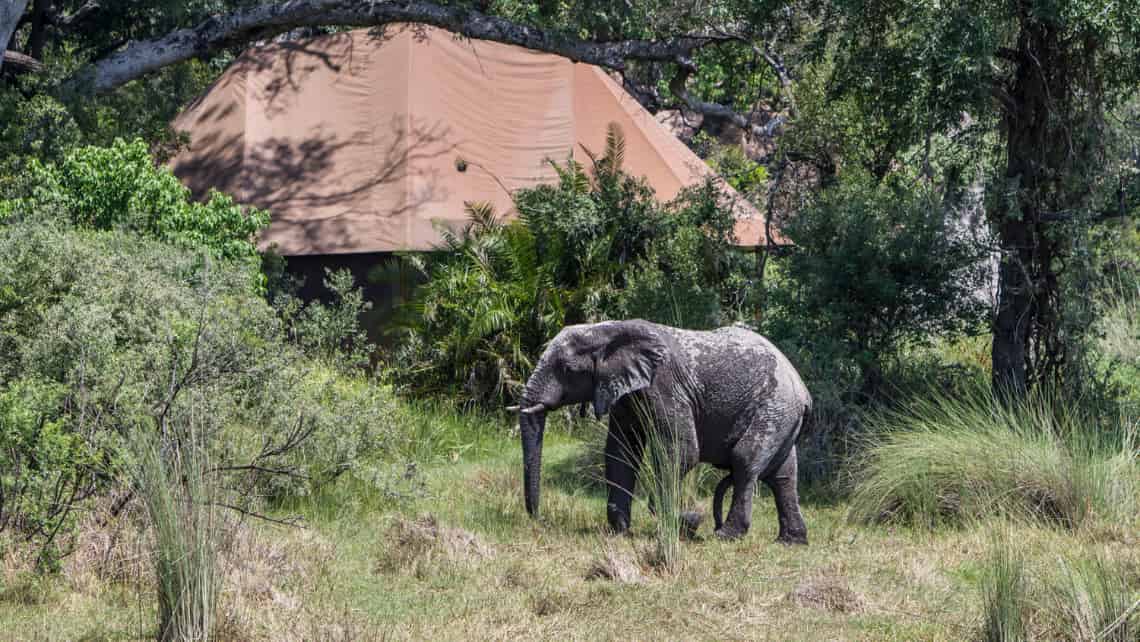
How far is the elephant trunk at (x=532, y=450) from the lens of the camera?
30.4ft

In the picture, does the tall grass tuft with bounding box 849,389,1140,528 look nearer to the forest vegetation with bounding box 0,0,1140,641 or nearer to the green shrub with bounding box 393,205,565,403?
the forest vegetation with bounding box 0,0,1140,641

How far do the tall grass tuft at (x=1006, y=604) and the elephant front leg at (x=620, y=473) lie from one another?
3.36 metres

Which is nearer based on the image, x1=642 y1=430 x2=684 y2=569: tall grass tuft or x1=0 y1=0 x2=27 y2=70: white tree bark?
x1=642 y1=430 x2=684 y2=569: tall grass tuft

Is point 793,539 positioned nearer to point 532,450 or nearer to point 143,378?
point 532,450

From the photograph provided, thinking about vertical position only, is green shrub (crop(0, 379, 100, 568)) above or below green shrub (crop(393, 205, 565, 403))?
below

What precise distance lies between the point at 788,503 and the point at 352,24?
8925 mm

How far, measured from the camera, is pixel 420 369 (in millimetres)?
15000

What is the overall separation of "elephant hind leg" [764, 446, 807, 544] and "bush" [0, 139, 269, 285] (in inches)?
220

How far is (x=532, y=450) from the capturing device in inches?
368

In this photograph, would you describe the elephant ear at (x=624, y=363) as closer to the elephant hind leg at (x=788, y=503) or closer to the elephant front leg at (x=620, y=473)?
the elephant front leg at (x=620, y=473)

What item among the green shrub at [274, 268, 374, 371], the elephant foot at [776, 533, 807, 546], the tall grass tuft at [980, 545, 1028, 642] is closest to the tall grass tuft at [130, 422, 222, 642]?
the tall grass tuft at [980, 545, 1028, 642]

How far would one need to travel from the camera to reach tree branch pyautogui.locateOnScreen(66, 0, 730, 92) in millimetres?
15125

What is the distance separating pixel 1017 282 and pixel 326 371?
6073mm

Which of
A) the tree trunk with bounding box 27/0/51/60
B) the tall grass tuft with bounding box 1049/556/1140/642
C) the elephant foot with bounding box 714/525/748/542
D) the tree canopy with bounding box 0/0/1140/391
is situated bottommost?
the elephant foot with bounding box 714/525/748/542
